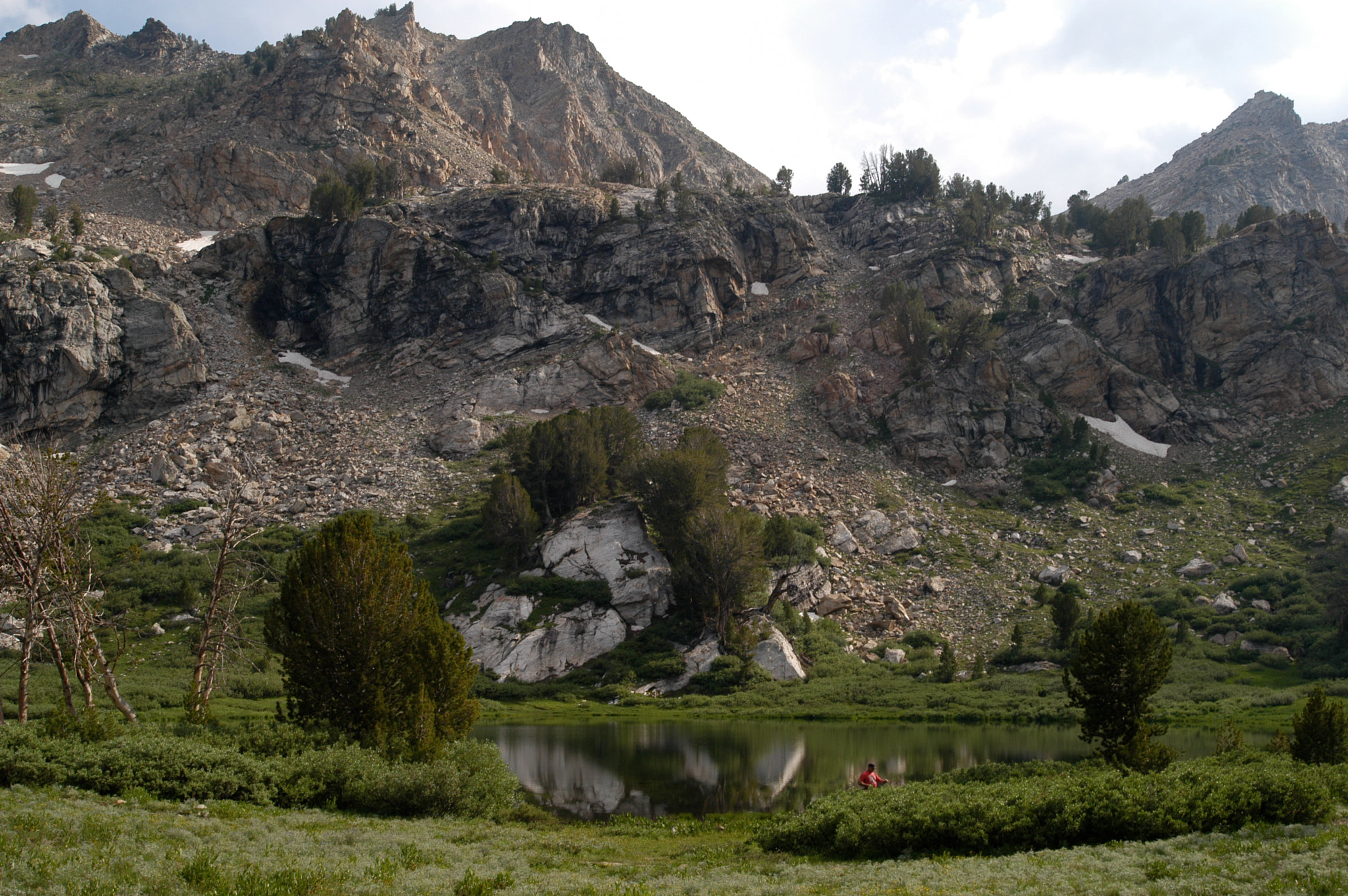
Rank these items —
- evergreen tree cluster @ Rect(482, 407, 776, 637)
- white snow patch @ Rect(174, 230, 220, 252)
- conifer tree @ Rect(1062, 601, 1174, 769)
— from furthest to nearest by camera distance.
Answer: white snow patch @ Rect(174, 230, 220, 252), evergreen tree cluster @ Rect(482, 407, 776, 637), conifer tree @ Rect(1062, 601, 1174, 769)

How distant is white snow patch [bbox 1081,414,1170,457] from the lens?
7700 cm

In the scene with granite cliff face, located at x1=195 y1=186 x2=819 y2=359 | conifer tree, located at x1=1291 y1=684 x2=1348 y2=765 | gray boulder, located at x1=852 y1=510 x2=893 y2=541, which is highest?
granite cliff face, located at x1=195 y1=186 x2=819 y2=359

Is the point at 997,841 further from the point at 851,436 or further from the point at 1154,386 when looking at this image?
the point at 1154,386

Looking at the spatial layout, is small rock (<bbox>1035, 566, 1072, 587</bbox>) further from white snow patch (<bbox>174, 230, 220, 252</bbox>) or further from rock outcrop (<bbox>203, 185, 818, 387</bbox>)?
white snow patch (<bbox>174, 230, 220, 252</bbox>)

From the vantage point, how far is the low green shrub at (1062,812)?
14.6 meters

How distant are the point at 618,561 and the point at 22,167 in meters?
96.6

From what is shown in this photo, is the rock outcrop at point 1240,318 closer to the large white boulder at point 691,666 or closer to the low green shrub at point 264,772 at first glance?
the large white boulder at point 691,666

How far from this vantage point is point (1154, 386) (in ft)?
268

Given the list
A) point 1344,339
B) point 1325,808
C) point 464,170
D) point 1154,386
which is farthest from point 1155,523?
point 464,170

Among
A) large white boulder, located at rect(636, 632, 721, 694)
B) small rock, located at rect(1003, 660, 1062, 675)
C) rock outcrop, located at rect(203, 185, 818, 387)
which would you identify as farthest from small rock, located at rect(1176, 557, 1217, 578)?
rock outcrop, located at rect(203, 185, 818, 387)

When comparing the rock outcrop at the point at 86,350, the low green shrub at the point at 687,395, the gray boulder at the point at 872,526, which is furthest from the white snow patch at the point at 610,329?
the rock outcrop at the point at 86,350

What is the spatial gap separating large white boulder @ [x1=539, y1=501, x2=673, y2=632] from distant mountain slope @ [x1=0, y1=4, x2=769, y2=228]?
68944 millimetres

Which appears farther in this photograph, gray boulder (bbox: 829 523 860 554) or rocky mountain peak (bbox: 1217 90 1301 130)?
rocky mountain peak (bbox: 1217 90 1301 130)

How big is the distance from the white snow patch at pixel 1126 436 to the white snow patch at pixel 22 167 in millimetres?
126653
